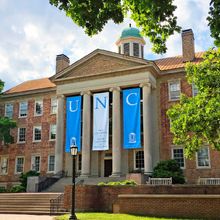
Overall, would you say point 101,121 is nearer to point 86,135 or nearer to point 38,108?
point 86,135

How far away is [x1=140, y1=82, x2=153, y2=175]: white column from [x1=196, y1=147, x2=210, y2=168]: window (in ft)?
14.2

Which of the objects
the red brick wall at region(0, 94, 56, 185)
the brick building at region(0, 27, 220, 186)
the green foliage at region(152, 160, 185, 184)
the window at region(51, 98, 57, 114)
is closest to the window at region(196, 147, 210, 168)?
the brick building at region(0, 27, 220, 186)

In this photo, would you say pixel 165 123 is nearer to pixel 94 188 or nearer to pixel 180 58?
pixel 180 58

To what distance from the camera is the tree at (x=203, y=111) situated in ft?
62.2

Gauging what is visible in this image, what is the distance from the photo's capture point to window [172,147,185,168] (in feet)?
98.6

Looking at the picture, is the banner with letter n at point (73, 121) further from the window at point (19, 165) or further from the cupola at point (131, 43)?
the cupola at point (131, 43)

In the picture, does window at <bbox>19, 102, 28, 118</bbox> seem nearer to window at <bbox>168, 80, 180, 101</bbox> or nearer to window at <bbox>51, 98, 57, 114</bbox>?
window at <bbox>51, 98, 57, 114</bbox>

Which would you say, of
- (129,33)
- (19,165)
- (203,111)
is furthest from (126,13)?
(19,165)

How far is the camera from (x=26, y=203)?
23234 millimetres

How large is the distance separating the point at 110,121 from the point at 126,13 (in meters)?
22.3

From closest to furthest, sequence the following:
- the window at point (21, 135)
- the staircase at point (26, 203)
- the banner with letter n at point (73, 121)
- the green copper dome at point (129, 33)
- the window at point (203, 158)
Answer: the staircase at point (26, 203), the window at point (203, 158), the banner with letter n at point (73, 121), the window at point (21, 135), the green copper dome at point (129, 33)

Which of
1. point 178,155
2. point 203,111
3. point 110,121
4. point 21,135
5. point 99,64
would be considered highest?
point 99,64

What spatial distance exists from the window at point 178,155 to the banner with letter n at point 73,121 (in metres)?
8.95

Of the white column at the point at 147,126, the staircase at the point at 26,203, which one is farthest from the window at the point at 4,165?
the white column at the point at 147,126
